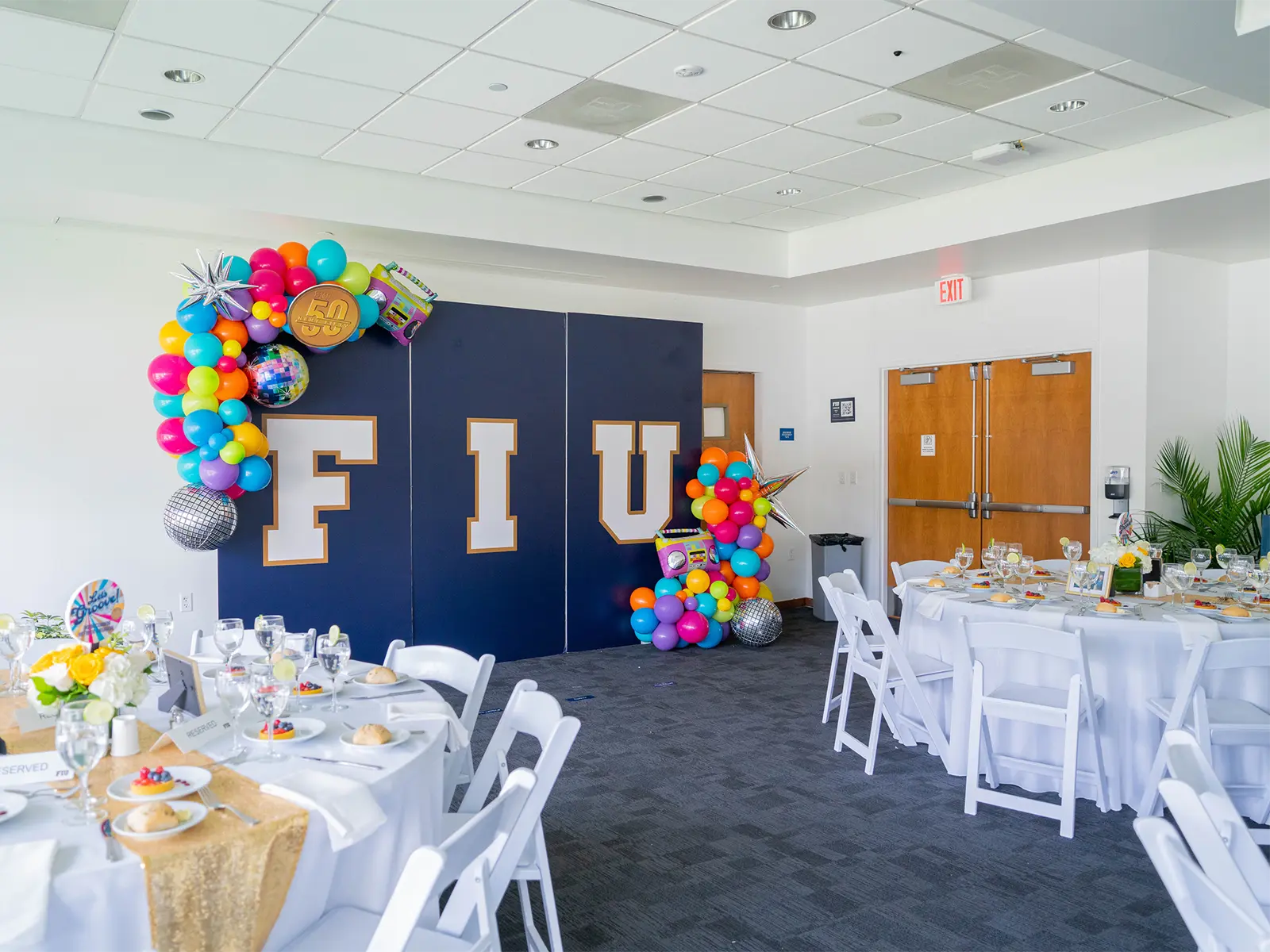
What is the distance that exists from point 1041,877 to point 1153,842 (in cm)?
216

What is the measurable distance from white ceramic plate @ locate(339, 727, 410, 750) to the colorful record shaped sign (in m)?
0.94

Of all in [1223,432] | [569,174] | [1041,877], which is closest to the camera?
[1041,877]

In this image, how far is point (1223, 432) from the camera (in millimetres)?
7512

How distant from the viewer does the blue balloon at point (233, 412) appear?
5.68 metres

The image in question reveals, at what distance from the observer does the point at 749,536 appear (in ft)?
25.6

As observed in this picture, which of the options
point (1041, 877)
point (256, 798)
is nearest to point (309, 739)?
point (256, 798)

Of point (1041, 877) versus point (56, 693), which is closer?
point (56, 693)

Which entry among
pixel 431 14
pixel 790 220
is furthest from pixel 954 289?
pixel 431 14

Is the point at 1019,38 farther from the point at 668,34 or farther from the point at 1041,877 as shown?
the point at 1041,877

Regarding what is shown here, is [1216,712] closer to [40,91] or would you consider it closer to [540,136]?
[540,136]

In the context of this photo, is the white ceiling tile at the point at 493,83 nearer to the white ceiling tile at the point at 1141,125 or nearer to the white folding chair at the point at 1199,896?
the white ceiling tile at the point at 1141,125

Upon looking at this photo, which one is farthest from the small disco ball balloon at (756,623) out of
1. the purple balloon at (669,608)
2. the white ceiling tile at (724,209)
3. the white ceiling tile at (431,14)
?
the white ceiling tile at (431,14)

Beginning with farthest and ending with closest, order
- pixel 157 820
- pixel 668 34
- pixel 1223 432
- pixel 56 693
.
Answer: pixel 1223 432
pixel 668 34
pixel 56 693
pixel 157 820

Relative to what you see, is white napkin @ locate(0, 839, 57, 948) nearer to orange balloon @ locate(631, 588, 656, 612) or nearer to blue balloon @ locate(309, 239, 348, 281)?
blue balloon @ locate(309, 239, 348, 281)
